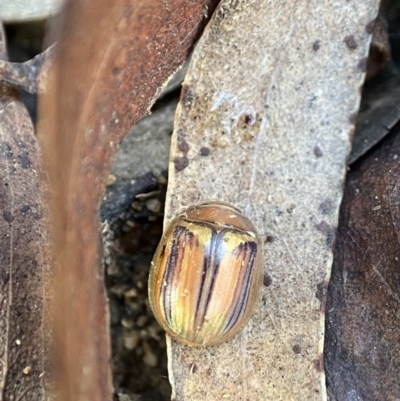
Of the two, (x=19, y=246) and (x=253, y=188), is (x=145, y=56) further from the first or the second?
(x=19, y=246)

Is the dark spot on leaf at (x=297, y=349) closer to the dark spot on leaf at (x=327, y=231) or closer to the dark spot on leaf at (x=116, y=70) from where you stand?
Result: the dark spot on leaf at (x=327, y=231)

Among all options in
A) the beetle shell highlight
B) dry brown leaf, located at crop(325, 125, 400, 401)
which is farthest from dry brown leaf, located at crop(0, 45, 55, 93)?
dry brown leaf, located at crop(325, 125, 400, 401)

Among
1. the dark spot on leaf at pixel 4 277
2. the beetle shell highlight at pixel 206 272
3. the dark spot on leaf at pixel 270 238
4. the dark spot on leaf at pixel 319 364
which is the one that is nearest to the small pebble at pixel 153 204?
the beetle shell highlight at pixel 206 272

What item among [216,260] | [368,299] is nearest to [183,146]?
[216,260]

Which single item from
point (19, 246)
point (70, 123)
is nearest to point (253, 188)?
point (70, 123)

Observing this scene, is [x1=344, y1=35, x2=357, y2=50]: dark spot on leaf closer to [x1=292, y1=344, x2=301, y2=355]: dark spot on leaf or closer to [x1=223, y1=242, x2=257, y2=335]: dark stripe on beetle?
[x1=223, y1=242, x2=257, y2=335]: dark stripe on beetle

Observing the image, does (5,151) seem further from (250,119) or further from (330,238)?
(330,238)

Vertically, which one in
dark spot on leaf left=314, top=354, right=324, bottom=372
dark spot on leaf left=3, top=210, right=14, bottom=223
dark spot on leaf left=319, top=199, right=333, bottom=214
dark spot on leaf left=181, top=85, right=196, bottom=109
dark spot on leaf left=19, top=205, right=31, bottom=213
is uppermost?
dark spot on leaf left=181, top=85, right=196, bottom=109
